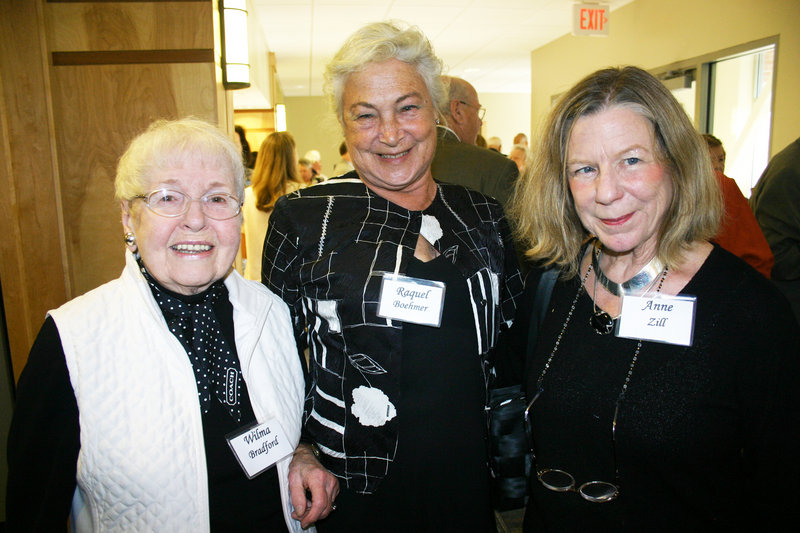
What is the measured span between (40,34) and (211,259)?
175cm

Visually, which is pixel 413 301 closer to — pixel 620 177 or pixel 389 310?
pixel 389 310

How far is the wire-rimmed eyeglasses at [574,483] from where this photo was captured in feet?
3.99

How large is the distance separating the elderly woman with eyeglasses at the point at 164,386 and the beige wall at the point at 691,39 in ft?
9.29

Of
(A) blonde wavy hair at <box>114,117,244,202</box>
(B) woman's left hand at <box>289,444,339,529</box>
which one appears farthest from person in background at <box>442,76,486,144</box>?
(B) woman's left hand at <box>289,444,339,529</box>

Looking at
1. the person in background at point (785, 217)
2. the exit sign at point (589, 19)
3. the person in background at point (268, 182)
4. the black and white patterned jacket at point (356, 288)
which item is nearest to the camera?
the black and white patterned jacket at point (356, 288)

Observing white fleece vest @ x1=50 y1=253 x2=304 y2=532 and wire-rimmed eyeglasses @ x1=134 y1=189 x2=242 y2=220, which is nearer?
white fleece vest @ x1=50 y1=253 x2=304 y2=532

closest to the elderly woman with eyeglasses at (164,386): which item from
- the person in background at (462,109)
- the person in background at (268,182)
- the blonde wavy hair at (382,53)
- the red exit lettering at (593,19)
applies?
the blonde wavy hair at (382,53)

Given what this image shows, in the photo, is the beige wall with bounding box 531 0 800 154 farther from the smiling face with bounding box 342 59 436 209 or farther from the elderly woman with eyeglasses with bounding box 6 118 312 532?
the elderly woman with eyeglasses with bounding box 6 118 312 532

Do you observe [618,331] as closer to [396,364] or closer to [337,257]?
[396,364]

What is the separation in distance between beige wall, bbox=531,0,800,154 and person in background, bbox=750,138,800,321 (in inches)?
60.3

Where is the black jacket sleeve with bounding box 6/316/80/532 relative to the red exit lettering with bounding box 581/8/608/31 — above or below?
below

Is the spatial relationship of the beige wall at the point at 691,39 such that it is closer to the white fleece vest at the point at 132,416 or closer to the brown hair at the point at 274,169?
the brown hair at the point at 274,169

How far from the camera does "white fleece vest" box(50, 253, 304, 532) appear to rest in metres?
1.14

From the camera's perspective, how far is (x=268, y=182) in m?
4.38
